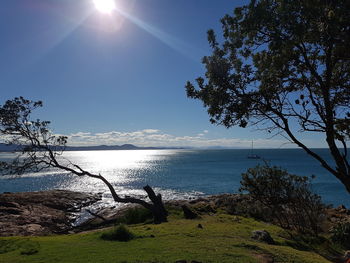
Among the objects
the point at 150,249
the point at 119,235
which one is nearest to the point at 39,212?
the point at 119,235

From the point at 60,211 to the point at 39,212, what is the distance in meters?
5.36

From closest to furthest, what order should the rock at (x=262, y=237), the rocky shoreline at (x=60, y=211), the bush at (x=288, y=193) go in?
the rock at (x=262, y=237) < the bush at (x=288, y=193) < the rocky shoreline at (x=60, y=211)

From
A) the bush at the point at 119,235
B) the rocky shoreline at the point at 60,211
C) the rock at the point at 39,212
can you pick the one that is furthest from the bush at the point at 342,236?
the rock at the point at 39,212

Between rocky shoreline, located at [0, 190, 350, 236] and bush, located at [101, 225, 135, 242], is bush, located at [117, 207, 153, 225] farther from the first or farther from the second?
bush, located at [101, 225, 135, 242]

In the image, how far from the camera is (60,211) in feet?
167

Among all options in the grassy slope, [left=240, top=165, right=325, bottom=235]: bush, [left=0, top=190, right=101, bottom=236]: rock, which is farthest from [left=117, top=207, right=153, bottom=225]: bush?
[left=240, top=165, right=325, bottom=235]: bush

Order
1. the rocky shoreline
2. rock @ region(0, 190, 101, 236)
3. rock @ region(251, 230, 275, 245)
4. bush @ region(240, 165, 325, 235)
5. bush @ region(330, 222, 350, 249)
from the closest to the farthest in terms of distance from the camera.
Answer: rock @ region(251, 230, 275, 245) < bush @ region(330, 222, 350, 249) < bush @ region(240, 165, 325, 235) < the rocky shoreline < rock @ region(0, 190, 101, 236)

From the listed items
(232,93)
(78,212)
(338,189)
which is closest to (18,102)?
(232,93)

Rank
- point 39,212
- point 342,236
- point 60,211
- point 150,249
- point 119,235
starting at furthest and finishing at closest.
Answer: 1. point 60,211
2. point 39,212
3. point 342,236
4. point 119,235
5. point 150,249

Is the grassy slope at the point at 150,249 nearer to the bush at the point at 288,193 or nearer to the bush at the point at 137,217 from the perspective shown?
the bush at the point at 288,193

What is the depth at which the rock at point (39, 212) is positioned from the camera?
1375 inches

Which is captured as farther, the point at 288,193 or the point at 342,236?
the point at 288,193

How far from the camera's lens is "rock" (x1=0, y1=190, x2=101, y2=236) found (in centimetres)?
3494

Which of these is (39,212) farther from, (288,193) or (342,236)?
(342,236)
